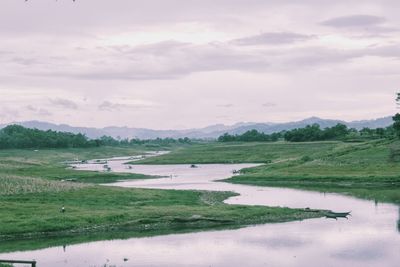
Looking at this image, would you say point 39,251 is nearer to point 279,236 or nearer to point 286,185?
point 279,236

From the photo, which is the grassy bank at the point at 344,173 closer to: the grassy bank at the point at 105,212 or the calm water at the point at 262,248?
the calm water at the point at 262,248

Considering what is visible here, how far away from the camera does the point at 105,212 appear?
68.9 m

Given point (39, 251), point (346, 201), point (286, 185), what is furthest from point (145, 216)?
point (286, 185)

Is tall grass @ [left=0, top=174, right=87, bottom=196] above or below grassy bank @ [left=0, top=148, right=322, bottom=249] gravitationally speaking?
above

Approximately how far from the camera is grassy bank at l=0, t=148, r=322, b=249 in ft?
200

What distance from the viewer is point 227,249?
52812 mm

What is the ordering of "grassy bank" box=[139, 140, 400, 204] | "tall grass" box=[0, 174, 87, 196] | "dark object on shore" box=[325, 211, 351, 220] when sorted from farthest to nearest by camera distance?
"grassy bank" box=[139, 140, 400, 204], "tall grass" box=[0, 174, 87, 196], "dark object on shore" box=[325, 211, 351, 220]

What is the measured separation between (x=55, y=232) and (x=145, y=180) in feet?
254

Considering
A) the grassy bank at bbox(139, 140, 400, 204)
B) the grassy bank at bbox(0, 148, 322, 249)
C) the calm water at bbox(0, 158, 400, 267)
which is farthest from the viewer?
the grassy bank at bbox(139, 140, 400, 204)

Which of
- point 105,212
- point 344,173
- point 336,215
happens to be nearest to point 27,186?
point 105,212

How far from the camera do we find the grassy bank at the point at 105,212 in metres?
61.0

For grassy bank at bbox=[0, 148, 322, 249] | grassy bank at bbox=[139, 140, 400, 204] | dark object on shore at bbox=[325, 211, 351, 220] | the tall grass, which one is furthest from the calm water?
the tall grass

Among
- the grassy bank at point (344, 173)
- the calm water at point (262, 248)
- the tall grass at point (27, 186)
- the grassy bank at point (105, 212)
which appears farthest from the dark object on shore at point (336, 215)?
the tall grass at point (27, 186)

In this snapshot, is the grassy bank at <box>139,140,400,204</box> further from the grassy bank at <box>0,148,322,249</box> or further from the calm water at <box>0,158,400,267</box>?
the grassy bank at <box>0,148,322,249</box>
